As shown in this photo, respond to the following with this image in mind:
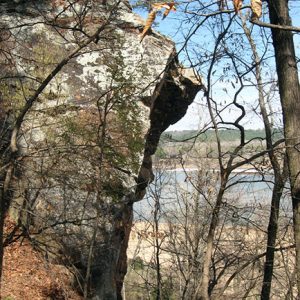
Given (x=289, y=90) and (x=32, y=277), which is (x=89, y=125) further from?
(x=289, y=90)

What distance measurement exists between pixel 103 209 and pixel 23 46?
3.39m

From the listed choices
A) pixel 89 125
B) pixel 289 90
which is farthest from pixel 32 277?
pixel 289 90

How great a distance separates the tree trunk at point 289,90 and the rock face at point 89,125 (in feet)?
4.66

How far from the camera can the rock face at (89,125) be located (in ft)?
18.9

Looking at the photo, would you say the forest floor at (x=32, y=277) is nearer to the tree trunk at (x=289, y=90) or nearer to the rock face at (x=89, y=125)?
the rock face at (x=89, y=125)

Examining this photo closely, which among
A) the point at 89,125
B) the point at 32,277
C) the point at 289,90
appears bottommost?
the point at 32,277

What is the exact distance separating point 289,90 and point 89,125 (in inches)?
151

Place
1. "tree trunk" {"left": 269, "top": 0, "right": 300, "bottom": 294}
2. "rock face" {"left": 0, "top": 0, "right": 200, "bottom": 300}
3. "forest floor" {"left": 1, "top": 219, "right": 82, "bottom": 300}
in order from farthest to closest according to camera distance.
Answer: "rock face" {"left": 0, "top": 0, "right": 200, "bottom": 300} < "forest floor" {"left": 1, "top": 219, "right": 82, "bottom": 300} < "tree trunk" {"left": 269, "top": 0, "right": 300, "bottom": 294}

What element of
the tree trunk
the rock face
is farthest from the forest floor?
the tree trunk

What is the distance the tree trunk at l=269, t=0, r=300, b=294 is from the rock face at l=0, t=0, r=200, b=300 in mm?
1421

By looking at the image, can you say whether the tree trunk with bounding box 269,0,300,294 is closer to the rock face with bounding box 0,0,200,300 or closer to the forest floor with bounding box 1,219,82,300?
the rock face with bounding box 0,0,200,300

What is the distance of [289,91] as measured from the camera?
11.9ft

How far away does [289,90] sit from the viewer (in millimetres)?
3619

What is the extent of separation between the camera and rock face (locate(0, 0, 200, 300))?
5767 millimetres
